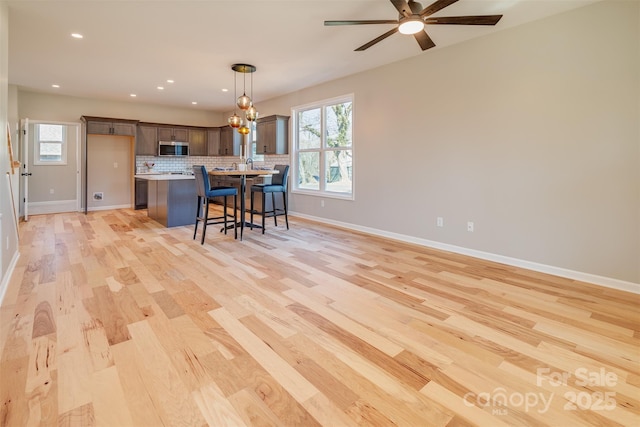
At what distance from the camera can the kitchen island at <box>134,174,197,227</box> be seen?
5.48 meters

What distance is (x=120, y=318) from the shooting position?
7.43 feet

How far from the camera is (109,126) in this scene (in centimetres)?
726

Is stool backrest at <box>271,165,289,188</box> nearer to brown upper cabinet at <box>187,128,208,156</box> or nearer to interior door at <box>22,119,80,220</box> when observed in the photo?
brown upper cabinet at <box>187,128,208,156</box>

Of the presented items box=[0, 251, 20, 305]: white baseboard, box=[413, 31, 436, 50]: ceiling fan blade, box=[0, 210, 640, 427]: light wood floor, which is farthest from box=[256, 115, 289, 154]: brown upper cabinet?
box=[0, 251, 20, 305]: white baseboard

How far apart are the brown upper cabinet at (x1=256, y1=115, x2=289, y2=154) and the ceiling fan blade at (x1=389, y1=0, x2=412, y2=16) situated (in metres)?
4.48

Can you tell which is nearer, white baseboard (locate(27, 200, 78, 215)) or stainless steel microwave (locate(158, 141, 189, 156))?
white baseboard (locate(27, 200, 78, 215))

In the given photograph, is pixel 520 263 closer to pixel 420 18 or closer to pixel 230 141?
pixel 420 18

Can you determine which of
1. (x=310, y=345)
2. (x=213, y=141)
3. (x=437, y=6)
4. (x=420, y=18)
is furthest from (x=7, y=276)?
(x=213, y=141)

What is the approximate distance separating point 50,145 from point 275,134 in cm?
514

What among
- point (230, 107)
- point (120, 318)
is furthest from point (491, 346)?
point (230, 107)

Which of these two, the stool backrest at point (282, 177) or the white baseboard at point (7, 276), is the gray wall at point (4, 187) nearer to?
the white baseboard at point (7, 276)

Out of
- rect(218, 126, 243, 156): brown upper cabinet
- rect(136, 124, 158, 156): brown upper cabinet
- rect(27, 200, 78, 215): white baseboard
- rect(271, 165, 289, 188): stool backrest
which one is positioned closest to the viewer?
rect(271, 165, 289, 188): stool backrest

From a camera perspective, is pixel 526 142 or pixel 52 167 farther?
pixel 52 167

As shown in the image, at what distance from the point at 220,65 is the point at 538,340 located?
5183mm
